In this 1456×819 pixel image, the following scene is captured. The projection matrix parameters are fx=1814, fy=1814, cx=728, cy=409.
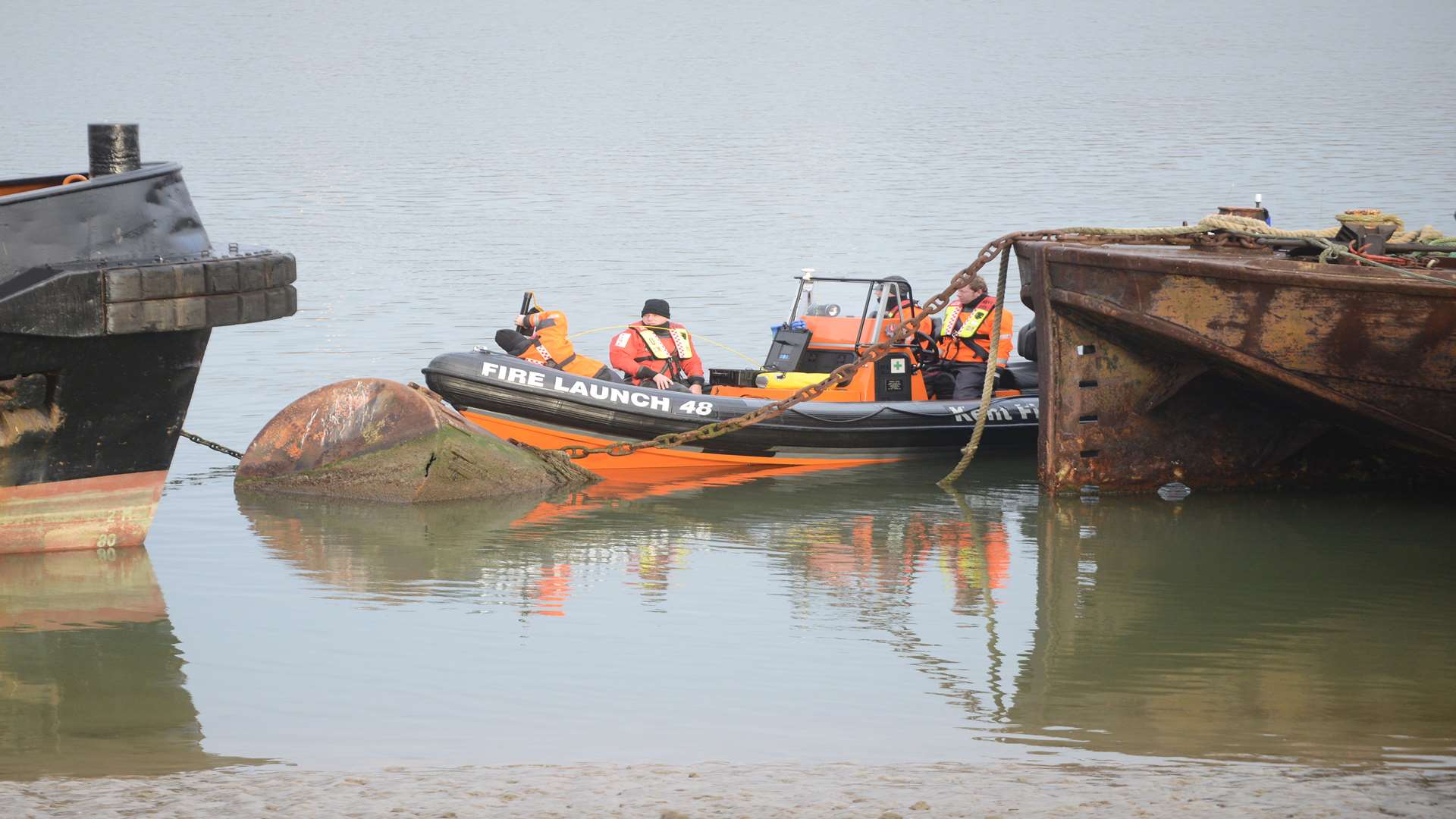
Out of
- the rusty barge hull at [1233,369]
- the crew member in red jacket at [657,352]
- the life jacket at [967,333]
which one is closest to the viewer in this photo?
the rusty barge hull at [1233,369]

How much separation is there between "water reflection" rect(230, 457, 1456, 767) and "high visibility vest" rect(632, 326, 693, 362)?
1012 millimetres

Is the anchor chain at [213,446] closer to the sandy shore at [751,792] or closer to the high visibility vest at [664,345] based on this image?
the high visibility vest at [664,345]

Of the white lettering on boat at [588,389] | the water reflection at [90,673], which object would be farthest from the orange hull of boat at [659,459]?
the water reflection at [90,673]

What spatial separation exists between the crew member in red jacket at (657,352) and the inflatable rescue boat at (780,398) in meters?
0.31

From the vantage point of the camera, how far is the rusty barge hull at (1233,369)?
31.4 ft

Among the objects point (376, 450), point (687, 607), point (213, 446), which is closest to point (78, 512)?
point (376, 450)

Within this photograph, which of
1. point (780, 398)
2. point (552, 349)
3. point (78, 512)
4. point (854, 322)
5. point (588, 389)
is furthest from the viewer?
point (854, 322)

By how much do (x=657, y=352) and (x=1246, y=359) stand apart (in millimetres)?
4249

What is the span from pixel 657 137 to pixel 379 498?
4607 centimetres

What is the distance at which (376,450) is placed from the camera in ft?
35.1

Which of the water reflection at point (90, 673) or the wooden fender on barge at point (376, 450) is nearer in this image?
the water reflection at point (90, 673)

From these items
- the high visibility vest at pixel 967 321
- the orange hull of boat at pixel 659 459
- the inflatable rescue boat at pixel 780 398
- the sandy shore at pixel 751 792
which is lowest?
the sandy shore at pixel 751 792

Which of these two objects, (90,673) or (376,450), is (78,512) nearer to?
(90,673)

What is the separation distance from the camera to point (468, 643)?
7.75 metres
